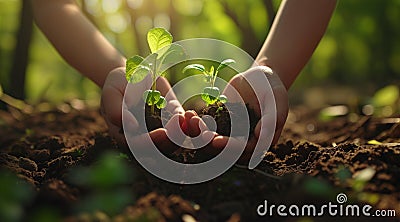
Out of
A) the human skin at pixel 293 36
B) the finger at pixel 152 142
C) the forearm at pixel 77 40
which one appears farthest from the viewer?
the forearm at pixel 77 40

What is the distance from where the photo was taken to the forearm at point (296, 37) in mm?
1965

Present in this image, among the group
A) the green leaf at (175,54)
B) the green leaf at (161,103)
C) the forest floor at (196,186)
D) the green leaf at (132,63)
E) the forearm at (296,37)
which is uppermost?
the forearm at (296,37)

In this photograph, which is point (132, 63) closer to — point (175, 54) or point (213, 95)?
point (175, 54)

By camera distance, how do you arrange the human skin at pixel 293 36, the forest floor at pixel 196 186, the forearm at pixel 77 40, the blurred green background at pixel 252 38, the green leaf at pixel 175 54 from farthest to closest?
the blurred green background at pixel 252 38 < the forearm at pixel 77 40 < the human skin at pixel 293 36 < the green leaf at pixel 175 54 < the forest floor at pixel 196 186

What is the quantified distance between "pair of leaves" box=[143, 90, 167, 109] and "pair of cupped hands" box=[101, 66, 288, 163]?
60mm

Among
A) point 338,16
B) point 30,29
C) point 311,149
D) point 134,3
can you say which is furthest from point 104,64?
point 338,16

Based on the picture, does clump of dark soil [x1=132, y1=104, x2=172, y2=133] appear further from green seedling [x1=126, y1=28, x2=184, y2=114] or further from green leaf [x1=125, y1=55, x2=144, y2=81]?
green leaf [x1=125, y1=55, x2=144, y2=81]

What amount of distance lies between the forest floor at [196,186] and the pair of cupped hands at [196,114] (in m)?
0.08

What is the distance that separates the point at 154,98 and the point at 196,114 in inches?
Answer: 5.4

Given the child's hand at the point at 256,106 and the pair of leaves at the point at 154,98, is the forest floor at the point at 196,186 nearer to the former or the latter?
the child's hand at the point at 256,106

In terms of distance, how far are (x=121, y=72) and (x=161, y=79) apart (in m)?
0.15

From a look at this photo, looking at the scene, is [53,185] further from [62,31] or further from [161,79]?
[62,31]

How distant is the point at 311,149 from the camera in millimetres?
1863

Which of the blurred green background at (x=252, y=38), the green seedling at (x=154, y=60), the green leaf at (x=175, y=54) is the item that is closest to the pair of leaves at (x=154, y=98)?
the green seedling at (x=154, y=60)
